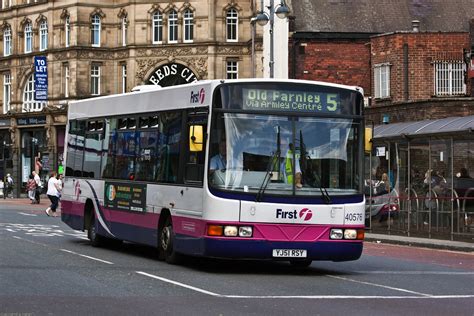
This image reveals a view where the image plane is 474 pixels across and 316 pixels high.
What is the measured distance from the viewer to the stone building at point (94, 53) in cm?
6700

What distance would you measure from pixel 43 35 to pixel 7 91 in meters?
5.37

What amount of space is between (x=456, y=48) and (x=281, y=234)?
35742mm

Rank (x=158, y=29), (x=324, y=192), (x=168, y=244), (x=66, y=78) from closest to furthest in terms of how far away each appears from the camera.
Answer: (x=324, y=192), (x=168, y=244), (x=158, y=29), (x=66, y=78)

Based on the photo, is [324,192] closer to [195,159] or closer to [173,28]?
[195,159]

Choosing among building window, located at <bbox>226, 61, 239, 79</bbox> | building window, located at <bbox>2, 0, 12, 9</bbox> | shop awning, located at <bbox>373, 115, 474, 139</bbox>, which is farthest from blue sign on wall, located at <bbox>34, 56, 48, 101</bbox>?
shop awning, located at <bbox>373, 115, 474, 139</bbox>

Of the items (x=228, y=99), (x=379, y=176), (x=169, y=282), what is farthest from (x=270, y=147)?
(x=379, y=176)

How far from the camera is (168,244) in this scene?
60.5ft

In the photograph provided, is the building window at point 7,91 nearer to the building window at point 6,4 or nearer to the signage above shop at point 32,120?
the signage above shop at point 32,120

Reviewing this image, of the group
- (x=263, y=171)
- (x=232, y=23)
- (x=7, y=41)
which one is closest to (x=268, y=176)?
(x=263, y=171)

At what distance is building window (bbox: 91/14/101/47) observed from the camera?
70.9 metres

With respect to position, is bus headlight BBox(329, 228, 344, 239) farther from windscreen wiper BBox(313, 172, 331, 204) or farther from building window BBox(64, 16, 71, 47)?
building window BBox(64, 16, 71, 47)

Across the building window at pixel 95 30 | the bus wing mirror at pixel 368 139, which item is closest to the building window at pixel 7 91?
the building window at pixel 95 30

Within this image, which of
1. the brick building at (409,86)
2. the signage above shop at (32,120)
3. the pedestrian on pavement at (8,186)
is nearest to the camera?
the brick building at (409,86)

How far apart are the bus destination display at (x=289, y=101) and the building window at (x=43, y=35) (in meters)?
58.1
